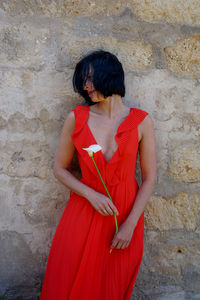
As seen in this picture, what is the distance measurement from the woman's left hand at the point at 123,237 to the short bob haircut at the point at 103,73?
32.5 inches

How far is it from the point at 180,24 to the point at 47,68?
1.01 metres

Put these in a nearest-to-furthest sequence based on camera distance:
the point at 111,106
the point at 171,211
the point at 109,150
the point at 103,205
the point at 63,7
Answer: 1. the point at 103,205
2. the point at 109,150
3. the point at 111,106
4. the point at 63,7
5. the point at 171,211

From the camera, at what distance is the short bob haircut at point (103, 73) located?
6.29ft

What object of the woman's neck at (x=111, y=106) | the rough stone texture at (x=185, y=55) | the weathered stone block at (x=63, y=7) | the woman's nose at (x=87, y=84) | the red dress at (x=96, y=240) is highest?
the weathered stone block at (x=63, y=7)

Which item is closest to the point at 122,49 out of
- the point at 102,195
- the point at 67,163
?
the point at 67,163

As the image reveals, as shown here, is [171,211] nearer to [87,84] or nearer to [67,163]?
[67,163]

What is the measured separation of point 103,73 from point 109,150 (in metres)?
0.48

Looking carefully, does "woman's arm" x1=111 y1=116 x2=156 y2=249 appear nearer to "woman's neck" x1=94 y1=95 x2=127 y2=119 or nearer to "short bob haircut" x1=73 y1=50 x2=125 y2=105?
"woman's neck" x1=94 y1=95 x2=127 y2=119

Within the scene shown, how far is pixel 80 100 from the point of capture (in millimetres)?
2246

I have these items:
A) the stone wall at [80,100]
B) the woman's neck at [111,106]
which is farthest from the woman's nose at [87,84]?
the stone wall at [80,100]

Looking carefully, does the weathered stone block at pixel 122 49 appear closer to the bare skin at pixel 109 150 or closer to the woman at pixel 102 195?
the woman at pixel 102 195

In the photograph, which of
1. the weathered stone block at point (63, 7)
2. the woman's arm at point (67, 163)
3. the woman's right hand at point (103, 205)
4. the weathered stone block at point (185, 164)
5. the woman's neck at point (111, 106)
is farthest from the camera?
the weathered stone block at point (185, 164)

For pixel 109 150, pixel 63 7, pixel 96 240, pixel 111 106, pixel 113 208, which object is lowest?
pixel 96 240

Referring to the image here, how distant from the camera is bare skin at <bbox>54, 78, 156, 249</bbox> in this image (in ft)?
6.01
